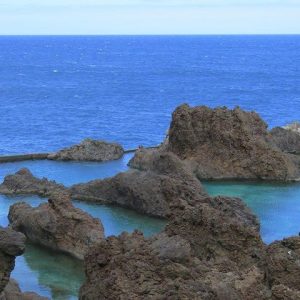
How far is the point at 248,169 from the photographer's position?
171 ft

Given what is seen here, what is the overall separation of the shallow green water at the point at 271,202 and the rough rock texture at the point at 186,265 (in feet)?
32.5

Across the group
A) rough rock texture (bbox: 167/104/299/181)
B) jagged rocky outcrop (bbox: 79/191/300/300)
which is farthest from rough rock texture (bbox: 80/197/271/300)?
rough rock texture (bbox: 167/104/299/181)

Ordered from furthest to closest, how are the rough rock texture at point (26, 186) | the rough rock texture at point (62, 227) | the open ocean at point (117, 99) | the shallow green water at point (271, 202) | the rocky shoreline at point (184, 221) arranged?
the open ocean at point (117, 99) → the rough rock texture at point (26, 186) → the shallow green water at point (271, 202) → the rough rock texture at point (62, 227) → the rocky shoreline at point (184, 221)

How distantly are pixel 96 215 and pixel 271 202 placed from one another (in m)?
11.2

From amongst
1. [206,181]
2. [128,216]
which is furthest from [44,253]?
[206,181]

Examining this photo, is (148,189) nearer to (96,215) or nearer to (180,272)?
(96,215)

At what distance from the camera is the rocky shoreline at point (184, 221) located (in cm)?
2058

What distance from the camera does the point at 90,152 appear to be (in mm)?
58000

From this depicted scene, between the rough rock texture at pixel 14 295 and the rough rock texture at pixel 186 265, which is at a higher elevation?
the rough rock texture at pixel 186 265

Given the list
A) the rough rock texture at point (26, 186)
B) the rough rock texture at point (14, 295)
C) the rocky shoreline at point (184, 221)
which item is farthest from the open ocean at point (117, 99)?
the rough rock texture at point (14, 295)

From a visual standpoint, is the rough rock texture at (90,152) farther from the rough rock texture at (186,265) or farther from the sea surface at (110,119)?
the rough rock texture at (186,265)

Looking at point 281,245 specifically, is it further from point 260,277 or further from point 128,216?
point 128,216

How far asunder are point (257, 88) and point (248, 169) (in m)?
99.3

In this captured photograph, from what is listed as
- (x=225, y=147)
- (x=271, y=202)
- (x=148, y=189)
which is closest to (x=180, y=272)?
(x=148, y=189)
